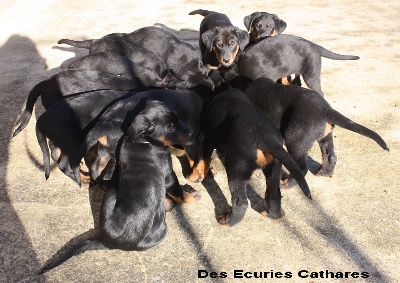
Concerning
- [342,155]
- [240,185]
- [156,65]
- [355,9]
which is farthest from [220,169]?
[355,9]

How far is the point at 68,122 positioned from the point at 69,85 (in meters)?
0.77

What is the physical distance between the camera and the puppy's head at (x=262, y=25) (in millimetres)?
6551

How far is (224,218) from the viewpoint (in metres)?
3.99

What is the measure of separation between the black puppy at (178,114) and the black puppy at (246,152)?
19.5 inches

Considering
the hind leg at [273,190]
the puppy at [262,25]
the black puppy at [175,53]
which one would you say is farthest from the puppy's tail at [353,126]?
the puppy at [262,25]

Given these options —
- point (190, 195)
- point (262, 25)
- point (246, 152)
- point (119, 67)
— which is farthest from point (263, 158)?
point (262, 25)

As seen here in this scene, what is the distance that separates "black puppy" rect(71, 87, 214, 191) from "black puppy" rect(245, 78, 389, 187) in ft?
2.31

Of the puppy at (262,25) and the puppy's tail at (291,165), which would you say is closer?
the puppy's tail at (291,165)

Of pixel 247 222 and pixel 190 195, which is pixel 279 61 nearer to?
pixel 190 195

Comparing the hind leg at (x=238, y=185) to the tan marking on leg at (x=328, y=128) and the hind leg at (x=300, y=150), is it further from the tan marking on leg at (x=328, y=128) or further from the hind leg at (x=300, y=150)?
the tan marking on leg at (x=328, y=128)

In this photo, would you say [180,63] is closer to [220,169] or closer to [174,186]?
[220,169]

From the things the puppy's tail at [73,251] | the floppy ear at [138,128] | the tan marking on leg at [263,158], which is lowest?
the puppy's tail at [73,251]

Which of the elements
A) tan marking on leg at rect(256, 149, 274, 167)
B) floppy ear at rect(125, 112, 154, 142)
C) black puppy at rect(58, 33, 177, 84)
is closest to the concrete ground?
tan marking on leg at rect(256, 149, 274, 167)

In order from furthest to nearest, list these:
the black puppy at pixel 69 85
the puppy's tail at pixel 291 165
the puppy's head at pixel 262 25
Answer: the puppy's head at pixel 262 25 → the black puppy at pixel 69 85 → the puppy's tail at pixel 291 165
